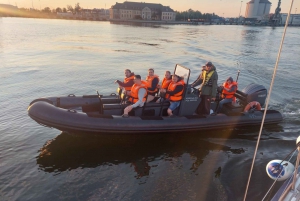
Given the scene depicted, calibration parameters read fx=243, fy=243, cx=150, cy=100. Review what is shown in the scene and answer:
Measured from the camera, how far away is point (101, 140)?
6.46 m

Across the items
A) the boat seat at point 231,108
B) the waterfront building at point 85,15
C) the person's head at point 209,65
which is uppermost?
the waterfront building at point 85,15

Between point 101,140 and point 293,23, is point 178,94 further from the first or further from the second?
point 293,23

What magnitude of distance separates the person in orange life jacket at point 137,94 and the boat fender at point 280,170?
354 cm

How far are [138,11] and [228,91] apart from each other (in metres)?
89.1

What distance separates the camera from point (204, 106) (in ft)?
22.3

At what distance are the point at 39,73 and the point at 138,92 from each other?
9.76 metres

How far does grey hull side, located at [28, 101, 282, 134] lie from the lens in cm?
561

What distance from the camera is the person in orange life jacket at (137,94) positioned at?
6027 millimetres

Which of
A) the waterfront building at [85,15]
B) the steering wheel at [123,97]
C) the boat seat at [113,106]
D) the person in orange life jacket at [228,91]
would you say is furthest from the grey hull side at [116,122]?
the waterfront building at [85,15]

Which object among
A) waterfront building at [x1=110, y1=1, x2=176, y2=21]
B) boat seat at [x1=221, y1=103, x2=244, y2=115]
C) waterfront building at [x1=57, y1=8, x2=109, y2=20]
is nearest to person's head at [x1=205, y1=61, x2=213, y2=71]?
boat seat at [x1=221, y1=103, x2=244, y2=115]

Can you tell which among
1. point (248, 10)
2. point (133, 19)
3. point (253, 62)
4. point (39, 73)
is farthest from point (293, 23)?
point (39, 73)

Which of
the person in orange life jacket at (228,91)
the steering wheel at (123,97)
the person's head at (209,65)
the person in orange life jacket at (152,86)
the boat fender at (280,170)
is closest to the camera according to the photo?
the boat fender at (280,170)

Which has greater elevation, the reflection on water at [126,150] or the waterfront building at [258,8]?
the waterfront building at [258,8]

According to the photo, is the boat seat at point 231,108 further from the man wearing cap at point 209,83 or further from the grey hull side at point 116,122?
the man wearing cap at point 209,83
